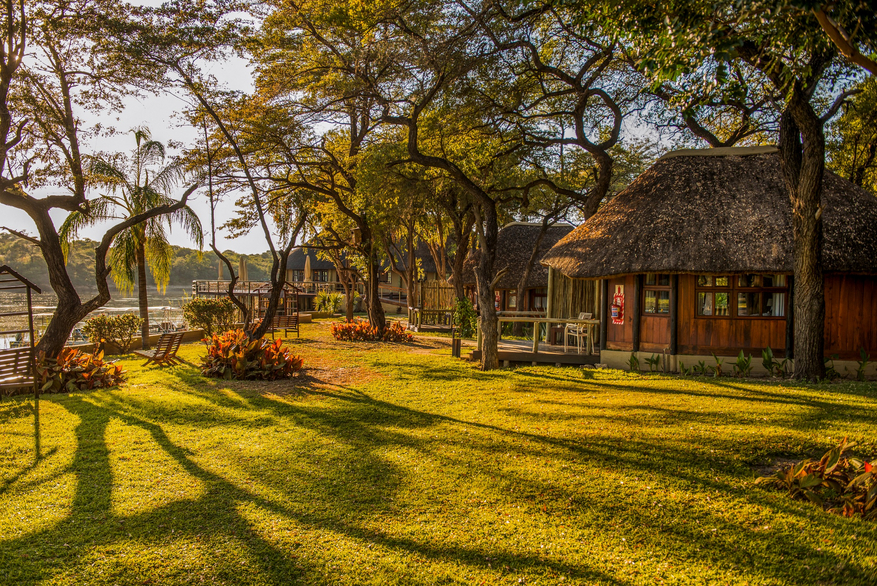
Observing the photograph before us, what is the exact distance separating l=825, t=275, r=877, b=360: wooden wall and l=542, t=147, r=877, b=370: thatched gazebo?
0.02m

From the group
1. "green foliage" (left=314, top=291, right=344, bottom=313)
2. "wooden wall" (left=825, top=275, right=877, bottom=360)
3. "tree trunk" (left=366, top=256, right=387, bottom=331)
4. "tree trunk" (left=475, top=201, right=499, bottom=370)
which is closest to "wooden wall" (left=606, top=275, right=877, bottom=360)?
"wooden wall" (left=825, top=275, right=877, bottom=360)

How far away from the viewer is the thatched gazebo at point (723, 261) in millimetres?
11602

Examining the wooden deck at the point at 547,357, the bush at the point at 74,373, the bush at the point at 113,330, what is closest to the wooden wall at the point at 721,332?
the wooden deck at the point at 547,357

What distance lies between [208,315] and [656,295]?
17.3 meters

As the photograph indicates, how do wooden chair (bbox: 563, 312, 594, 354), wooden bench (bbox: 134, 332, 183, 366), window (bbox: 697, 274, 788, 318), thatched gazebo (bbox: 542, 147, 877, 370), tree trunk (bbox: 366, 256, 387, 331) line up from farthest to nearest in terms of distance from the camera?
tree trunk (bbox: 366, 256, 387, 331) < wooden chair (bbox: 563, 312, 594, 354) < wooden bench (bbox: 134, 332, 183, 366) < window (bbox: 697, 274, 788, 318) < thatched gazebo (bbox: 542, 147, 877, 370)

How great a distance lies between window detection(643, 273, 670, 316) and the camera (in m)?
12.9

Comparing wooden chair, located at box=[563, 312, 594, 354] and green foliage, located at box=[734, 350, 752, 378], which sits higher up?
wooden chair, located at box=[563, 312, 594, 354]

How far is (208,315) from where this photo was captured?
21.7 m

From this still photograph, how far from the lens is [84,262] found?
66750mm

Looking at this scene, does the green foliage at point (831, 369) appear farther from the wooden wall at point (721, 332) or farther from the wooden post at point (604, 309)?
the wooden post at point (604, 309)

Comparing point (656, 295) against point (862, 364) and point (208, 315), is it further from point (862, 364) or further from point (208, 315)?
point (208, 315)

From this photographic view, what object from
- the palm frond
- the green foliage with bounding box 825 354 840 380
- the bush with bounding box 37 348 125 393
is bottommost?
the bush with bounding box 37 348 125 393

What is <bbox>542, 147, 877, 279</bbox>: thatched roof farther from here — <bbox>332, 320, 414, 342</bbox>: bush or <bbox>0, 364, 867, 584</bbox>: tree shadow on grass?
<bbox>332, 320, 414, 342</bbox>: bush

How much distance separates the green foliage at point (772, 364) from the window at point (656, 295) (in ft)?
7.32
